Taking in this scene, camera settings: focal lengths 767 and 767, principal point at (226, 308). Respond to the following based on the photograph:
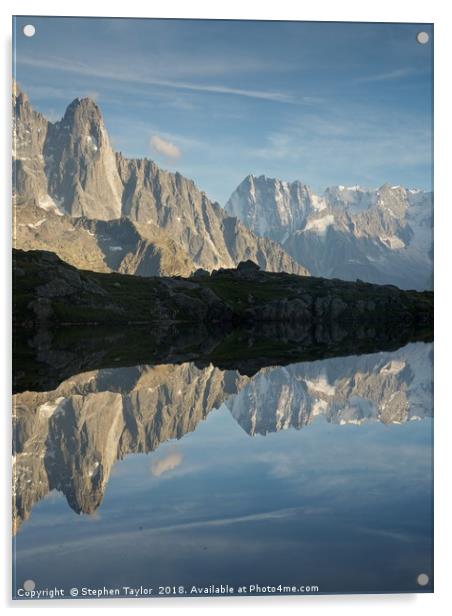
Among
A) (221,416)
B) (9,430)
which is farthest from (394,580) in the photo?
(221,416)

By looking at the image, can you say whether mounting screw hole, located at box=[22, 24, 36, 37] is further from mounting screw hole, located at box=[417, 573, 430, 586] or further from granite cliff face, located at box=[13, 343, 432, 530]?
mounting screw hole, located at box=[417, 573, 430, 586]

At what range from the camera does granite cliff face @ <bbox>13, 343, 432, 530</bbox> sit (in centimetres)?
2630

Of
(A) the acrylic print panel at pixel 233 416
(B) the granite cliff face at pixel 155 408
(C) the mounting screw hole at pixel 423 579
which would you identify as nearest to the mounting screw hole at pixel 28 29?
(A) the acrylic print panel at pixel 233 416

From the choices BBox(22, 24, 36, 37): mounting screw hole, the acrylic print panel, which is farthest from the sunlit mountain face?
BBox(22, 24, 36, 37): mounting screw hole

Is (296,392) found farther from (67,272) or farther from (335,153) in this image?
(67,272)

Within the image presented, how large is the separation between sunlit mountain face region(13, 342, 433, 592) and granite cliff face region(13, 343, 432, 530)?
124 mm

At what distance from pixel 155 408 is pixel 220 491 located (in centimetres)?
1552

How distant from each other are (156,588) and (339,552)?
4.98 m

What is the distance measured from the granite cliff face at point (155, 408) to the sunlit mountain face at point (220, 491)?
0.41 ft

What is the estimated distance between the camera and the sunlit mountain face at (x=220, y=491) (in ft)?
65.5

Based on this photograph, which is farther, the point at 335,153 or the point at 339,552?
the point at 335,153

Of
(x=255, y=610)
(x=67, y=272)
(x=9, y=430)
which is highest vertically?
(x=67, y=272)

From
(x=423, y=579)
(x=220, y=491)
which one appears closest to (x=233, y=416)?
(x=220, y=491)
